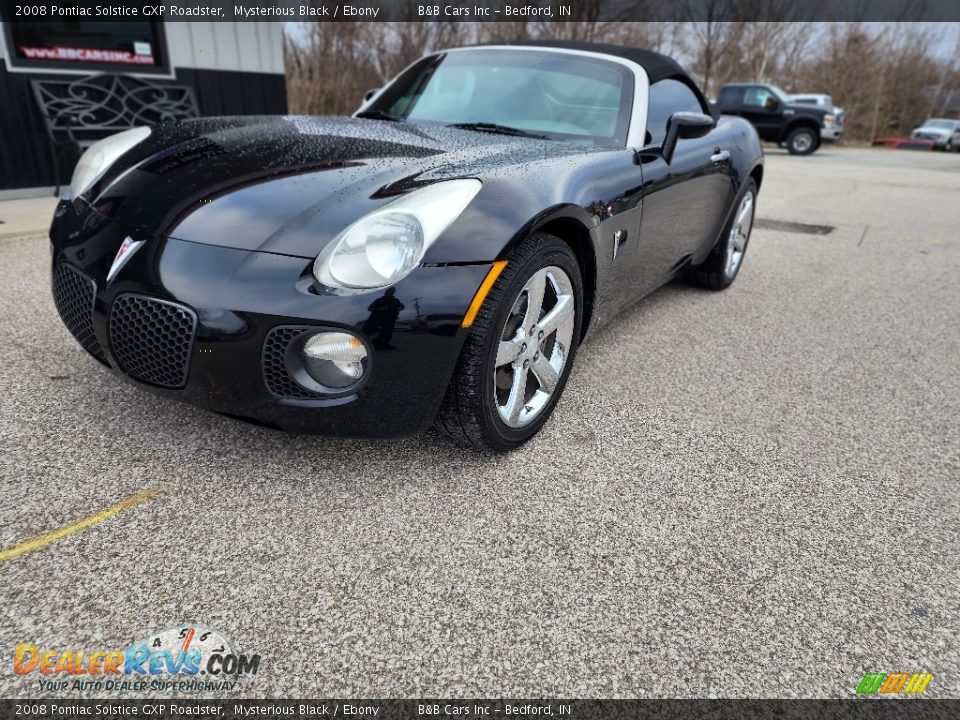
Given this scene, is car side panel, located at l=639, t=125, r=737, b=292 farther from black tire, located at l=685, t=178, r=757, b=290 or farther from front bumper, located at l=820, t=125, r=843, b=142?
front bumper, located at l=820, t=125, r=843, b=142

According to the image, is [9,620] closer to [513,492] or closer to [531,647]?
[531,647]

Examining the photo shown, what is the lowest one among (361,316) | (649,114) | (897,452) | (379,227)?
(897,452)

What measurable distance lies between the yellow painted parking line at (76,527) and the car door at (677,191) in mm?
2020

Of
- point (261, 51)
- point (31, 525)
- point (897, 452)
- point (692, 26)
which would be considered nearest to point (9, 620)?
point (31, 525)

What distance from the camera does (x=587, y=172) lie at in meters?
2.38

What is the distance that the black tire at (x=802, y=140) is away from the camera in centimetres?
1923

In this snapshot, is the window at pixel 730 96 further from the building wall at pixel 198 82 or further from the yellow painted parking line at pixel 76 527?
the yellow painted parking line at pixel 76 527

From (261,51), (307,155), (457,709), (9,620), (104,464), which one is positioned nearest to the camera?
(457,709)

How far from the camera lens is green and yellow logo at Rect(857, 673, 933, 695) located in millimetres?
1431

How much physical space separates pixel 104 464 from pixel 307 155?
3.76 feet

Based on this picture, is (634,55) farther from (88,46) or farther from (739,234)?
(88,46)

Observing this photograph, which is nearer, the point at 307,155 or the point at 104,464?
the point at 104,464

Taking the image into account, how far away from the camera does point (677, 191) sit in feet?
10.2

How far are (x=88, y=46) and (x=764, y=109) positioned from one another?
59.6ft
